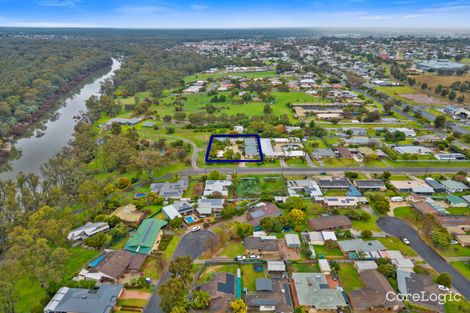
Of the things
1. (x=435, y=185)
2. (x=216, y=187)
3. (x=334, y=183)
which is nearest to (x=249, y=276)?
(x=216, y=187)

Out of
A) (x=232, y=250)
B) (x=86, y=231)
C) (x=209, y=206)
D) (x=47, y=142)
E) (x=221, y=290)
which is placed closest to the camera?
(x=221, y=290)

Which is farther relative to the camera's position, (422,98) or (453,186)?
(422,98)

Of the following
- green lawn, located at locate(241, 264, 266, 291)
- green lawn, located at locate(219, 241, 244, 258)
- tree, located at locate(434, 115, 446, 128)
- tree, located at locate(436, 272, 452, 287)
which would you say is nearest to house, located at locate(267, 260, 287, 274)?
green lawn, located at locate(241, 264, 266, 291)

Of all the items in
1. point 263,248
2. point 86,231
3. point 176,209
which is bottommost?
point 263,248

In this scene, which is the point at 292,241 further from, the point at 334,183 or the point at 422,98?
the point at 422,98

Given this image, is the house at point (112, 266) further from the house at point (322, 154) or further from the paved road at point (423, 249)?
the house at point (322, 154)

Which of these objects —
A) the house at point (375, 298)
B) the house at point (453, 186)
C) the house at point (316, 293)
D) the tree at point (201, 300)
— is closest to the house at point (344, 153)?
the house at point (453, 186)

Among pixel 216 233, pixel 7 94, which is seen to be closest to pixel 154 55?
pixel 7 94

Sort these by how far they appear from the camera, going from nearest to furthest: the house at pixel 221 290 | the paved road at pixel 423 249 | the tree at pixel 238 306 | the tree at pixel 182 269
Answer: the tree at pixel 238 306
the house at pixel 221 290
the tree at pixel 182 269
the paved road at pixel 423 249

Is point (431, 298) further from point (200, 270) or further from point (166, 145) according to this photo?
point (166, 145)
